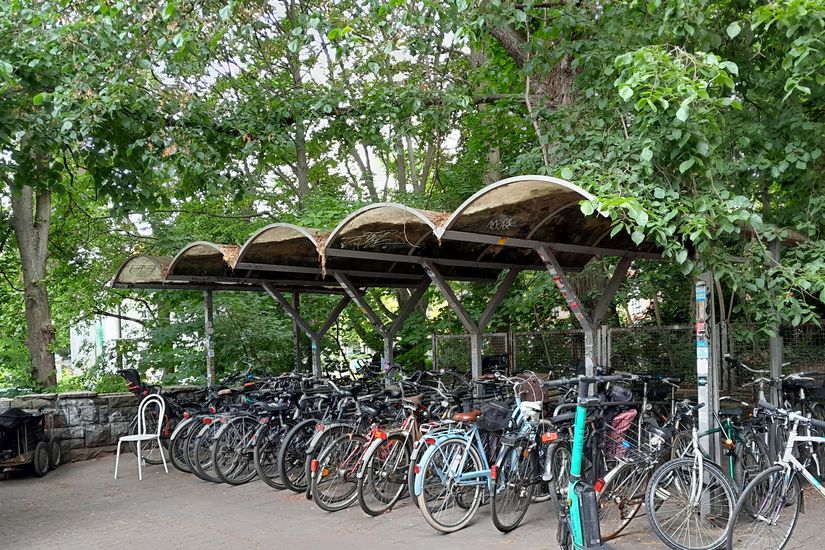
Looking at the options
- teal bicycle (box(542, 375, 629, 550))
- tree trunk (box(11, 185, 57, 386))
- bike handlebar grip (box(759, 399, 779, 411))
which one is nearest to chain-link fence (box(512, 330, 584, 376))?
bike handlebar grip (box(759, 399, 779, 411))

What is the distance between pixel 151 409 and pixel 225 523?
4079 mm

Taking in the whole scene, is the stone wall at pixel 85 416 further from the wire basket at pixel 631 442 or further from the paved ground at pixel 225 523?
the wire basket at pixel 631 442

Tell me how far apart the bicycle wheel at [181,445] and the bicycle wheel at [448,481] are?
3.56m

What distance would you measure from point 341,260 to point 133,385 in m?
3.09

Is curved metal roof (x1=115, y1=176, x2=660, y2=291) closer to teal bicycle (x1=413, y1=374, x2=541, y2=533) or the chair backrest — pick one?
teal bicycle (x1=413, y1=374, x2=541, y2=533)

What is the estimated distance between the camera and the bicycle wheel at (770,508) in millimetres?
4492

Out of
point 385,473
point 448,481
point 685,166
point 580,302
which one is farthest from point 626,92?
point 385,473

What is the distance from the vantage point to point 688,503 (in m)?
4.72

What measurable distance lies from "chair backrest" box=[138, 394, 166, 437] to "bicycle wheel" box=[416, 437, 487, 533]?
12.5 feet

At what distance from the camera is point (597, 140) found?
22.0 feet

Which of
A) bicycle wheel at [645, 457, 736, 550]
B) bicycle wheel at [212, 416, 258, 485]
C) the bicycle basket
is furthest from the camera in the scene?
bicycle wheel at [212, 416, 258, 485]

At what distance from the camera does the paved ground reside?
530 cm

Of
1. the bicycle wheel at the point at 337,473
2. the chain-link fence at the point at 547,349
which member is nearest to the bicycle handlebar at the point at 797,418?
the bicycle wheel at the point at 337,473

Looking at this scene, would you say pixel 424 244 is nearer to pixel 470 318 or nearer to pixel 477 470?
pixel 470 318
